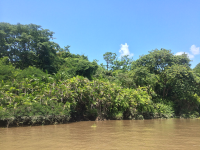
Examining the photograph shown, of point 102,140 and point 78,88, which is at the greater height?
point 78,88

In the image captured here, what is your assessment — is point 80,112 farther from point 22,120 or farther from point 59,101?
point 22,120

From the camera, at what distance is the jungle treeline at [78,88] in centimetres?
1255

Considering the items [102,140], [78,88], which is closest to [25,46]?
[78,88]

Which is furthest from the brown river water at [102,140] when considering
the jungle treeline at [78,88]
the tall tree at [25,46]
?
the tall tree at [25,46]

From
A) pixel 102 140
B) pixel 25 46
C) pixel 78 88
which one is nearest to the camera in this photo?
pixel 102 140

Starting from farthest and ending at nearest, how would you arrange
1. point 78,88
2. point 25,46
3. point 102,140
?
point 25,46, point 78,88, point 102,140

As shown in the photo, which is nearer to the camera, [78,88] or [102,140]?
[102,140]

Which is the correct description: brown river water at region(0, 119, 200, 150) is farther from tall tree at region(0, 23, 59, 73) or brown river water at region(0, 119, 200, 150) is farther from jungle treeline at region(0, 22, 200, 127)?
tall tree at region(0, 23, 59, 73)

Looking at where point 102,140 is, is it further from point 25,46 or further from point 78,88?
point 25,46

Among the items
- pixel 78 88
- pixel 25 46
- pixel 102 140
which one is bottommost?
pixel 102 140

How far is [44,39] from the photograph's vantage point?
2423 cm

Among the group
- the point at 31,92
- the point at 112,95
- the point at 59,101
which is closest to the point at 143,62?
the point at 112,95

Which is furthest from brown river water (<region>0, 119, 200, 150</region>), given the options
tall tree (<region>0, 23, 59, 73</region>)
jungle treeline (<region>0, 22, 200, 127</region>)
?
tall tree (<region>0, 23, 59, 73</region>)

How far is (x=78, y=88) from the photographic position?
49.1 ft
